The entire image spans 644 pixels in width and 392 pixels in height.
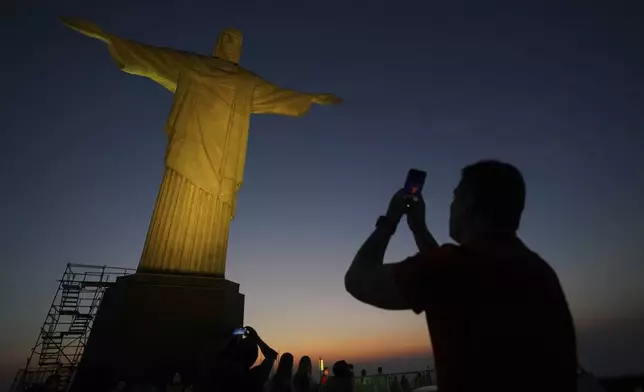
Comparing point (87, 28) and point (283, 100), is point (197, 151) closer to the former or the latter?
point (283, 100)

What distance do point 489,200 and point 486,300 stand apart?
43 cm

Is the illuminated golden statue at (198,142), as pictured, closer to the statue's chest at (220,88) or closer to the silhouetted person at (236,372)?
the statue's chest at (220,88)

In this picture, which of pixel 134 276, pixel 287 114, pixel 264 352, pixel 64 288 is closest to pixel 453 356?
pixel 264 352

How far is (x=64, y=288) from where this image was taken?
1278cm

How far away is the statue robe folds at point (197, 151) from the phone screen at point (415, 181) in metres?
4.69

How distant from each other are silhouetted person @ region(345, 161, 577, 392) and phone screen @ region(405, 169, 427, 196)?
0.99 ft

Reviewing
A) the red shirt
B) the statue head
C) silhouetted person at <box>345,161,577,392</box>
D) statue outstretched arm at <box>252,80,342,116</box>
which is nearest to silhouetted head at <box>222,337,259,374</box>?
silhouetted person at <box>345,161,577,392</box>

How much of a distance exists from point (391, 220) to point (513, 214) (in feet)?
1.59

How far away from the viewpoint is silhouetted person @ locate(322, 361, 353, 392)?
380 cm

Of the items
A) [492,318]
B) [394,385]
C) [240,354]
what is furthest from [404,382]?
[492,318]

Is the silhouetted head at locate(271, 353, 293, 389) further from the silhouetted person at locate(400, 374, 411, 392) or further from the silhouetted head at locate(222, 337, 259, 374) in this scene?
the silhouetted person at locate(400, 374, 411, 392)

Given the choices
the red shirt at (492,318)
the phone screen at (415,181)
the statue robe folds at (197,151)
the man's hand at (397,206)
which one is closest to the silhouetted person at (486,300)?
the red shirt at (492,318)

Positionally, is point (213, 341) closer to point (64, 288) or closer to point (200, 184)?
point (200, 184)

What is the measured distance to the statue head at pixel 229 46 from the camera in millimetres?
7219
